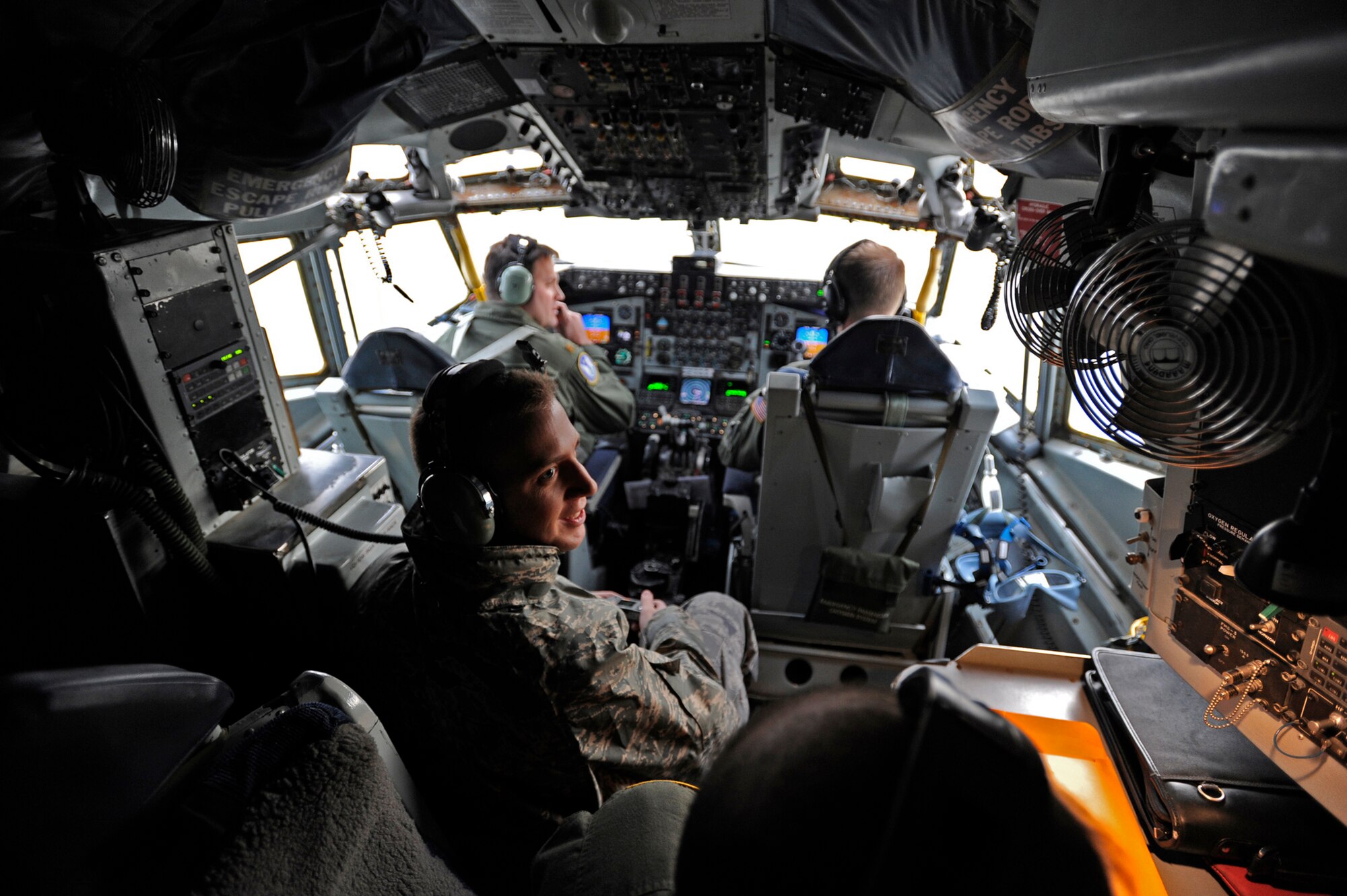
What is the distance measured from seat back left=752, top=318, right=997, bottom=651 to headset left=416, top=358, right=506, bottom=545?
43.4 inches

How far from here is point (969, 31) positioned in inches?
68.9

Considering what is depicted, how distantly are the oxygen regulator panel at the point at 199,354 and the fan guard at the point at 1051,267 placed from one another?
1.79 m

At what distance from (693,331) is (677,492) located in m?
1.20

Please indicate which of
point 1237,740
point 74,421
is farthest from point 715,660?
point 74,421

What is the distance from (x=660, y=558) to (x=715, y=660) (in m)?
1.43

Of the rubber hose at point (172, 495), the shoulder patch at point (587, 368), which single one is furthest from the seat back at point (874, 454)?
the rubber hose at point (172, 495)

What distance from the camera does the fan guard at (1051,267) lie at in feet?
3.93

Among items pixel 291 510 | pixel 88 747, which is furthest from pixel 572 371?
pixel 88 747

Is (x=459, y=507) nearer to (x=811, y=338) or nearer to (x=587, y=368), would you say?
(x=587, y=368)

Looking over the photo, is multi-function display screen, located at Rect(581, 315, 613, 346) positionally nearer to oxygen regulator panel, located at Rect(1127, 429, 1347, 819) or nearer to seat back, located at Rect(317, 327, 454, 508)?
seat back, located at Rect(317, 327, 454, 508)

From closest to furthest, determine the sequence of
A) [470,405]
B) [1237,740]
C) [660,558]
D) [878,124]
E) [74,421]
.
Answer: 1. [1237,740]
2. [470,405]
3. [74,421]
4. [878,124]
5. [660,558]

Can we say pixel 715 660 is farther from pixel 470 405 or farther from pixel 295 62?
pixel 295 62

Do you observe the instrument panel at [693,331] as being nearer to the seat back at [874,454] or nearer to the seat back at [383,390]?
the seat back at [383,390]

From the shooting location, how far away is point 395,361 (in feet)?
9.55
